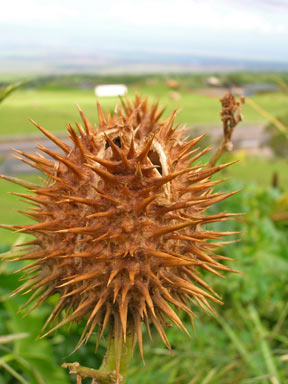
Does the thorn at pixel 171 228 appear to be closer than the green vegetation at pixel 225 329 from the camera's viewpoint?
Yes

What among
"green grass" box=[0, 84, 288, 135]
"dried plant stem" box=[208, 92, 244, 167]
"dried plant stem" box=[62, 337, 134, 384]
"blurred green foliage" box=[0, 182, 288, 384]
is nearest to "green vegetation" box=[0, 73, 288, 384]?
"blurred green foliage" box=[0, 182, 288, 384]

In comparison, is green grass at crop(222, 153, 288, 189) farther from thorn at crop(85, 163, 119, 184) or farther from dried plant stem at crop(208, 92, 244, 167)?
thorn at crop(85, 163, 119, 184)

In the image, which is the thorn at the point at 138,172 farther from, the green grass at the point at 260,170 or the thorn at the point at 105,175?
the green grass at the point at 260,170

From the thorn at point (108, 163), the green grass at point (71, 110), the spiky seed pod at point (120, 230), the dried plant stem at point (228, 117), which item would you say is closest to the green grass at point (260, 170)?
the green grass at point (71, 110)

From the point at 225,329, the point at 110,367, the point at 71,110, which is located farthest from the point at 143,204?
the point at 71,110

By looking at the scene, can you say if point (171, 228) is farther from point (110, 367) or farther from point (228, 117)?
point (228, 117)

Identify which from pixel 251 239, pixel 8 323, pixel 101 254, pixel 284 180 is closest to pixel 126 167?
pixel 101 254
